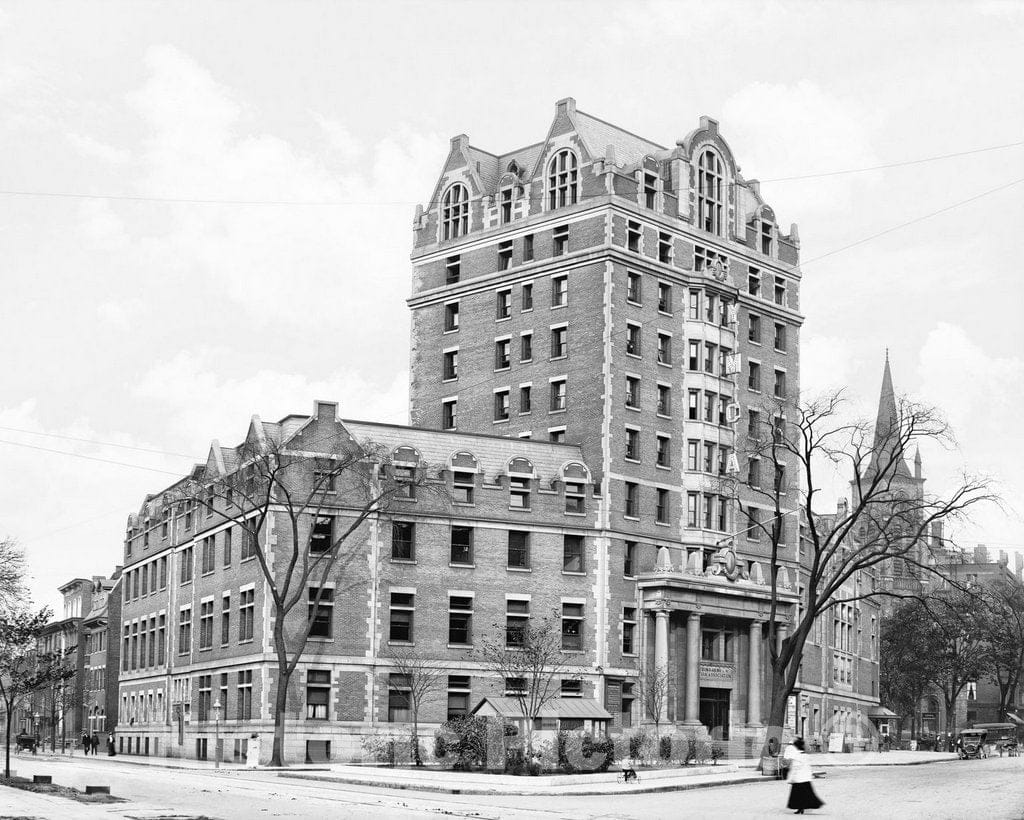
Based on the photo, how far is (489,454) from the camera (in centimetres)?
8412

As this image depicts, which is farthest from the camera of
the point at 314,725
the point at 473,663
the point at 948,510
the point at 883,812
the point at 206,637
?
the point at 206,637

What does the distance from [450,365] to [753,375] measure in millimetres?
20039

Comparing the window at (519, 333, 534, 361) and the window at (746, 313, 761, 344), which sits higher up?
the window at (746, 313, 761, 344)

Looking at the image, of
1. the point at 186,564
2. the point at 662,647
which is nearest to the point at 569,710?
the point at 662,647

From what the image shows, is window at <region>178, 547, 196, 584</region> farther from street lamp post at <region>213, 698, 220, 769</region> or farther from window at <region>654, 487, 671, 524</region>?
window at <region>654, 487, 671, 524</region>

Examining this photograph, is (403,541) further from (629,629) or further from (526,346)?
(526,346)

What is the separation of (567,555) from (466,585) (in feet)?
22.1

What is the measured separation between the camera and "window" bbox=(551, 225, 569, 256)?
90.6m

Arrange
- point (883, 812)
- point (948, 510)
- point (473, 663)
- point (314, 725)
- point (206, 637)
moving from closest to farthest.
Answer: point (883, 812), point (948, 510), point (314, 725), point (473, 663), point (206, 637)

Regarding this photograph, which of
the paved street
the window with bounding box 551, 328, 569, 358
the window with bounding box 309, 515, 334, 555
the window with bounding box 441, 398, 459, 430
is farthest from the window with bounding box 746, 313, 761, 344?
the paved street

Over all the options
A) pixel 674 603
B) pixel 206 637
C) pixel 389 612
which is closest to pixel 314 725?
pixel 389 612

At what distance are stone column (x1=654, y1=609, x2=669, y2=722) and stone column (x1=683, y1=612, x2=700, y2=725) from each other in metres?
1.39

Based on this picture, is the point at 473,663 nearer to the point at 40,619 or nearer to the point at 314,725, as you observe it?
the point at 314,725

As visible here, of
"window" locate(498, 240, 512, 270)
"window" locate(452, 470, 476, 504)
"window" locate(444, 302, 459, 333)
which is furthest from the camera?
"window" locate(444, 302, 459, 333)
